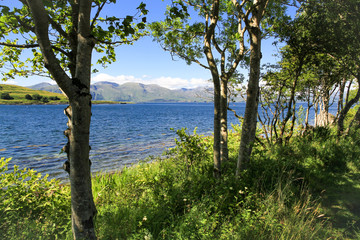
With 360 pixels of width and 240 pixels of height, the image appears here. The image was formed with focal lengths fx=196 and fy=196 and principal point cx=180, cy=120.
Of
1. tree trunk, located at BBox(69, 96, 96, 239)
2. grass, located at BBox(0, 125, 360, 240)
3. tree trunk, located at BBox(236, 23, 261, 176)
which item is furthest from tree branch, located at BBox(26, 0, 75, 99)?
tree trunk, located at BBox(236, 23, 261, 176)

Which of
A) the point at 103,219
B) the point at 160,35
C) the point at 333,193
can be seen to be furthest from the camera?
the point at 160,35

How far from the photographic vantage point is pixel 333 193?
6.36 meters

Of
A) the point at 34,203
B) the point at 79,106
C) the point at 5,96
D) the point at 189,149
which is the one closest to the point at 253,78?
the point at 189,149

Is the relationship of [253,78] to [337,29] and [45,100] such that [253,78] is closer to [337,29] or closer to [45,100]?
[337,29]

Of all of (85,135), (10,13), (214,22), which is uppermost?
(214,22)

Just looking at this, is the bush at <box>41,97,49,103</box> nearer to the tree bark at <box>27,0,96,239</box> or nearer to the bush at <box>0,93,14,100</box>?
the bush at <box>0,93,14,100</box>

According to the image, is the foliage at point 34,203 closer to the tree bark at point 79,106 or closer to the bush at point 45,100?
the tree bark at point 79,106

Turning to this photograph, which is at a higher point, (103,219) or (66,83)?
(66,83)

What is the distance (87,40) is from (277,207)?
523 centimetres

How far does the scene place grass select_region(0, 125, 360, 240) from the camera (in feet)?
13.2

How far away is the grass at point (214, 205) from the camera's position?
158 inches

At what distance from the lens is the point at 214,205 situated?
4.83 metres

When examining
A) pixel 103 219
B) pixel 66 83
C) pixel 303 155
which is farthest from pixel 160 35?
pixel 303 155

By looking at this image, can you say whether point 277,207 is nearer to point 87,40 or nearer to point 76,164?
point 76,164
